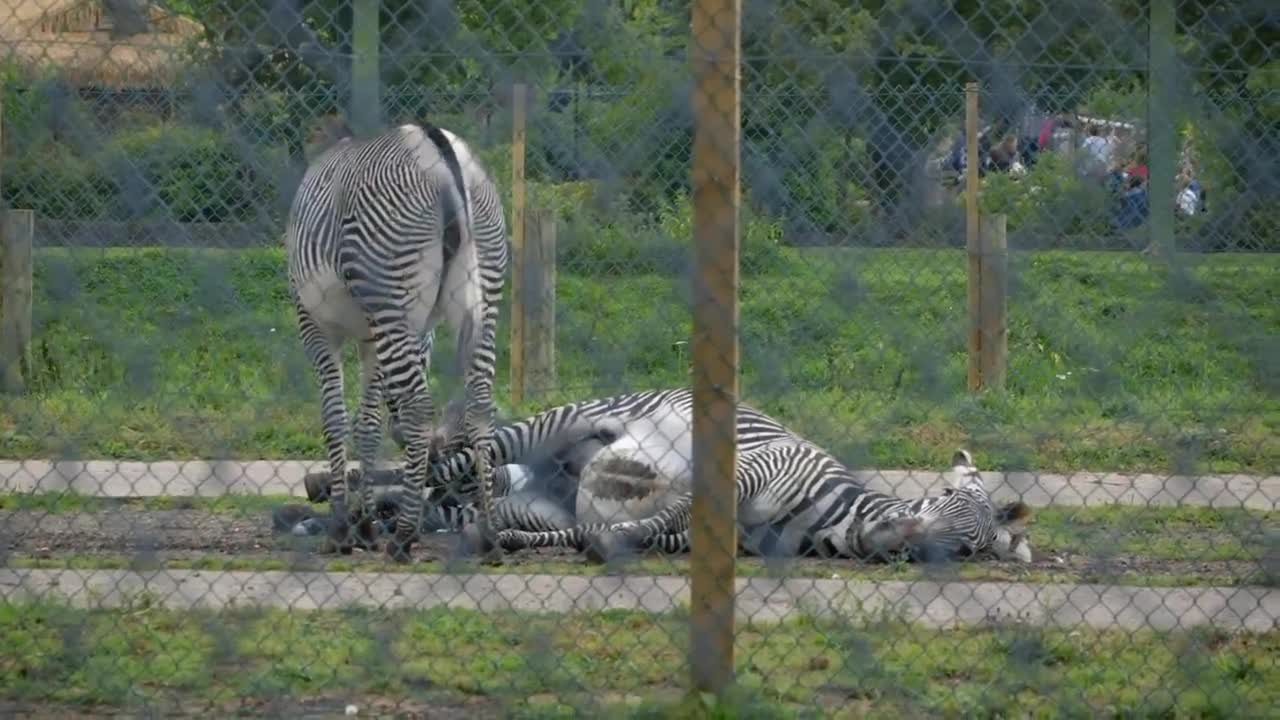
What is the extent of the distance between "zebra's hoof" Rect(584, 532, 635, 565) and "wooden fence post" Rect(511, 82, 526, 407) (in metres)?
0.72

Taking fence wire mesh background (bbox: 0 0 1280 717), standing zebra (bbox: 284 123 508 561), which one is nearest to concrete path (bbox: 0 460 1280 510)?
standing zebra (bbox: 284 123 508 561)

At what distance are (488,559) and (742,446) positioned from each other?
1.31 m

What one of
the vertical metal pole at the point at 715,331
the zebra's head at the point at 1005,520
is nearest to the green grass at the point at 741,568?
the zebra's head at the point at 1005,520

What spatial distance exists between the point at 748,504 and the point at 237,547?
219 cm

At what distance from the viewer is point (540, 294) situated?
6.07 m

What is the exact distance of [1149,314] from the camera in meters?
5.18

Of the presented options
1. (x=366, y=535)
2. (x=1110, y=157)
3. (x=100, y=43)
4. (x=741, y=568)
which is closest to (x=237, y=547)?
(x=366, y=535)

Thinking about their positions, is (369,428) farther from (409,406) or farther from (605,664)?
(605,664)

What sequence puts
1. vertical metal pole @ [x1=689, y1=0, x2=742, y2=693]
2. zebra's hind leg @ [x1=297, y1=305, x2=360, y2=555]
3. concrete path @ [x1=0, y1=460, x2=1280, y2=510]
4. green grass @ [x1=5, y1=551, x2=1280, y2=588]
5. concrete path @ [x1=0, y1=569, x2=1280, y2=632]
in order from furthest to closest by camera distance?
concrete path @ [x1=0, y1=460, x2=1280, y2=510] < zebra's hind leg @ [x1=297, y1=305, x2=360, y2=555] < green grass @ [x1=5, y1=551, x2=1280, y2=588] < concrete path @ [x1=0, y1=569, x2=1280, y2=632] < vertical metal pole @ [x1=689, y1=0, x2=742, y2=693]

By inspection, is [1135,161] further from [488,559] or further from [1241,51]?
[488,559]

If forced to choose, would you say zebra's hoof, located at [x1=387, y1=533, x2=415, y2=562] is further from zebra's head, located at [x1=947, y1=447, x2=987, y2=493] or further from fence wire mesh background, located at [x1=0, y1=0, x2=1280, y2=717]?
zebra's head, located at [x1=947, y1=447, x2=987, y2=493]

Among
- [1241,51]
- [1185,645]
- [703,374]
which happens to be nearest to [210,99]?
[703,374]

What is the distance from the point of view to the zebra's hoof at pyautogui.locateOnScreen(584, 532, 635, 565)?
719cm

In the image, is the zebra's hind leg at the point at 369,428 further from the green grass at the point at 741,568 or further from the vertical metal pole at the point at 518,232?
the vertical metal pole at the point at 518,232
